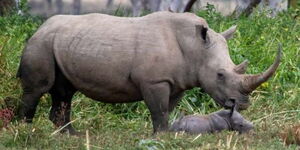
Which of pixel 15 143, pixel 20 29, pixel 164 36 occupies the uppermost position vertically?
pixel 164 36

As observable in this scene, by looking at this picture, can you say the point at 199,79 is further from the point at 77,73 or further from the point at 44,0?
the point at 44,0

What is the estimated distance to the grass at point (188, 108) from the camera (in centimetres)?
884

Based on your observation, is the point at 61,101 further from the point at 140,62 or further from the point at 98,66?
the point at 140,62

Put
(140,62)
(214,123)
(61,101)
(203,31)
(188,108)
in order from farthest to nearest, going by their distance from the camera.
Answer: (188,108) → (61,101) → (214,123) → (203,31) → (140,62)

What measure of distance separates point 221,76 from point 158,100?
699mm

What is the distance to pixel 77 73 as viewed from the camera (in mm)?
9953

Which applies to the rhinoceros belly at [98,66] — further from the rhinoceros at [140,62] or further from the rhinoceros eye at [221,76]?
the rhinoceros eye at [221,76]

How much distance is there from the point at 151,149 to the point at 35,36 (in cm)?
247

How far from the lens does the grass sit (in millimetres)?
8836

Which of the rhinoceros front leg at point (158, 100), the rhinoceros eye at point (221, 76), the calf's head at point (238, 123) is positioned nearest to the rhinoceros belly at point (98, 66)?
the rhinoceros front leg at point (158, 100)

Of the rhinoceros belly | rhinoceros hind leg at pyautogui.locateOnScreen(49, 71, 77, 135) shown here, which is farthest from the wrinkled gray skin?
rhinoceros hind leg at pyautogui.locateOnScreen(49, 71, 77, 135)

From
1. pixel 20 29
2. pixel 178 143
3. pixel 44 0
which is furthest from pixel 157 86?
pixel 44 0

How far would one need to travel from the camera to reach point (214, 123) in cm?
1005

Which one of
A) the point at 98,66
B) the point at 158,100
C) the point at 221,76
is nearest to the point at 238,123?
the point at 221,76
